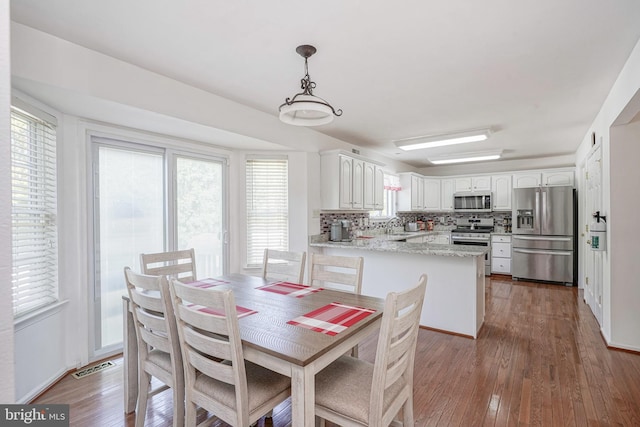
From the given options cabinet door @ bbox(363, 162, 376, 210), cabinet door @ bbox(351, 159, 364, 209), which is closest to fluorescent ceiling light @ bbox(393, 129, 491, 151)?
cabinet door @ bbox(363, 162, 376, 210)

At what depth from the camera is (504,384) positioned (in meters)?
2.36

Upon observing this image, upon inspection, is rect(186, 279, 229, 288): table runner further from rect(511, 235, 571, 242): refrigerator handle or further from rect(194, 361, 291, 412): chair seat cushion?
rect(511, 235, 571, 242): refrigerator handle

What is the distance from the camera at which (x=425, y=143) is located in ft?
14.6

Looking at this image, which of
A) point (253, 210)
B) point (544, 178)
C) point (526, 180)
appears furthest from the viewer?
point (526, 180)

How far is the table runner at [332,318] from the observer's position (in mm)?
1544

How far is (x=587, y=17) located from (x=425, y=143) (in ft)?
8.82

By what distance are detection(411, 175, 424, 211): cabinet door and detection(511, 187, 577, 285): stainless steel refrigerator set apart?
68.7 inches

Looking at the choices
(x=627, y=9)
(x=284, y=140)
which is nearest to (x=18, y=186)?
(x=284, y=140)

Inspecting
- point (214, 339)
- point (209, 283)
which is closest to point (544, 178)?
point (209, 283)

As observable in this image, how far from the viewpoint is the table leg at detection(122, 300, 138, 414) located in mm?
2027

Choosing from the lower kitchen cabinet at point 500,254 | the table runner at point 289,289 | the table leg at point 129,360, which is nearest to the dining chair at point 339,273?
the table runner at point 289,289

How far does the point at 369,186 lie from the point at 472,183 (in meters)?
3.02

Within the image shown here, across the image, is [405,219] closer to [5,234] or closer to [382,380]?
[382,380]

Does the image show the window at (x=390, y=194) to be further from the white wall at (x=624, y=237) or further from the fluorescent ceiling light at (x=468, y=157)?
the white wall at (x=624, y=237)
